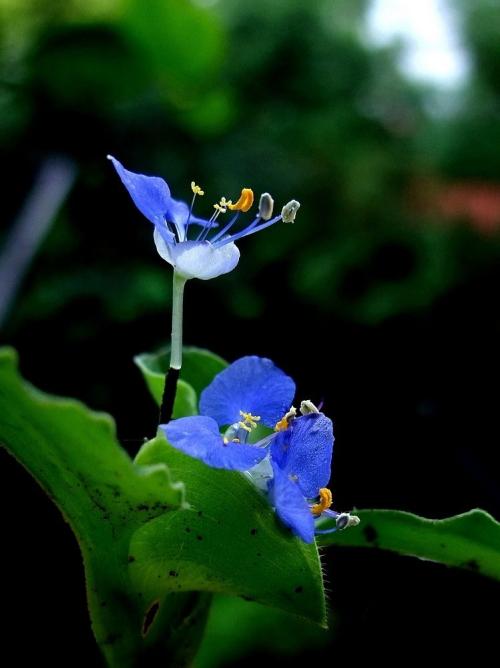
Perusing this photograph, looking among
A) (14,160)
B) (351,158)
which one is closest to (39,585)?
(14,160)

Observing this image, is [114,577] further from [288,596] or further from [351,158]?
[351,158]

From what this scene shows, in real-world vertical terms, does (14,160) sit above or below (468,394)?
above

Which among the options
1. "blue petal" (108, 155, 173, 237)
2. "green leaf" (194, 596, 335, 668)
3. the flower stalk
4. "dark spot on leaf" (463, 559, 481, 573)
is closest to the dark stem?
the flower stalk

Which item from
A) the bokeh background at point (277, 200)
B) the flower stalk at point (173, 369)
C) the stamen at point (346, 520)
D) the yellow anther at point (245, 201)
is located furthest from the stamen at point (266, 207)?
the bokeh background at point (277, 200)

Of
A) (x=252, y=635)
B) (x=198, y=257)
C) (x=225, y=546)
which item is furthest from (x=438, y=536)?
(x=252, y=635)

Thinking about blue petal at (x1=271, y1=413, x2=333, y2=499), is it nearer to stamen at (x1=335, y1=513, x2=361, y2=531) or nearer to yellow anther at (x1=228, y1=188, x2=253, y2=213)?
stamen at (x1=335, y1=513, x2=361, y2=531)

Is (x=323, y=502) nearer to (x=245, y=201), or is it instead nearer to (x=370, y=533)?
(x=370, y=533)
